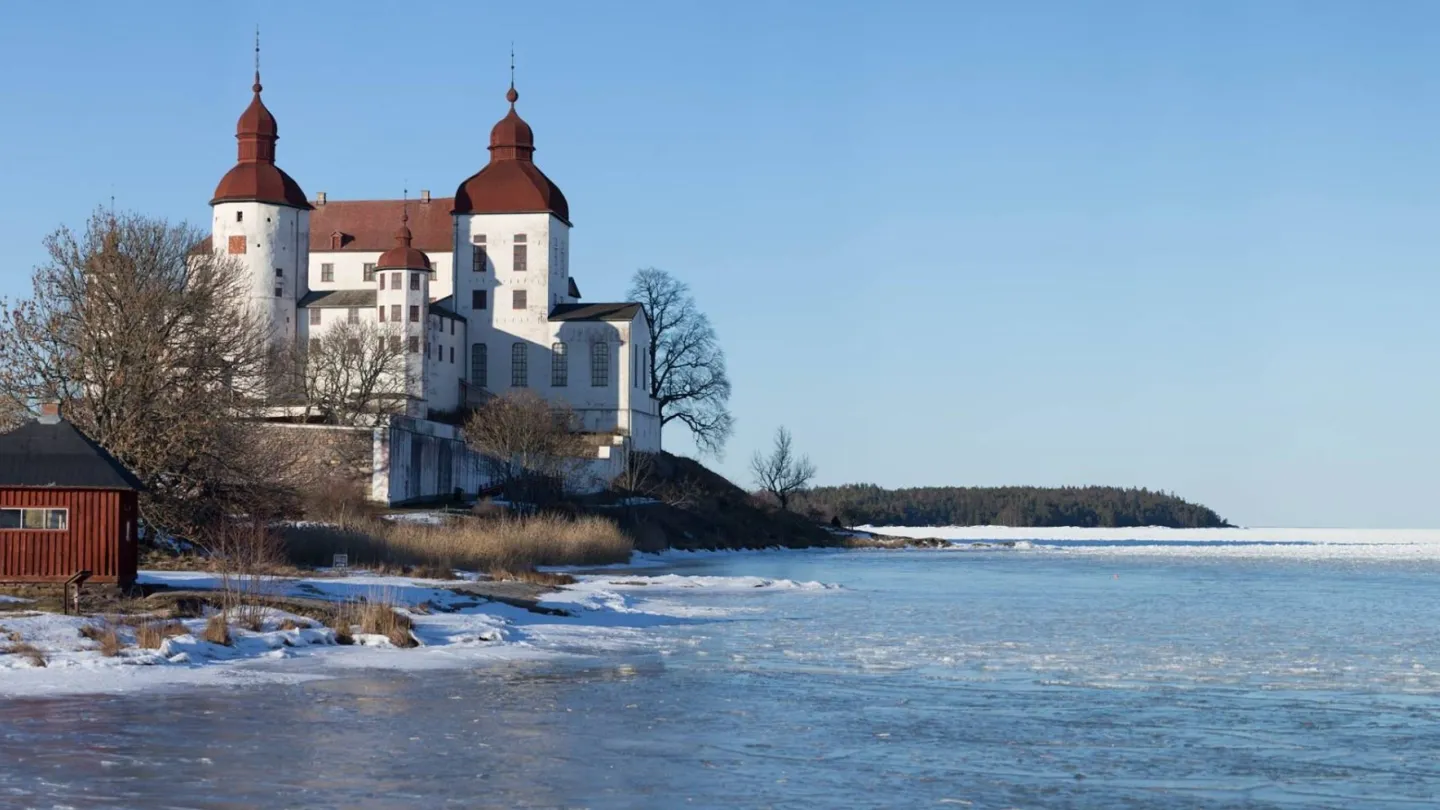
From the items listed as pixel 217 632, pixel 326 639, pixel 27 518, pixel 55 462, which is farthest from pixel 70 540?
pixel 326 639

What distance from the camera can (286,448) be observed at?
42562 mm

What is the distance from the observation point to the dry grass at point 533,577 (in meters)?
38.8

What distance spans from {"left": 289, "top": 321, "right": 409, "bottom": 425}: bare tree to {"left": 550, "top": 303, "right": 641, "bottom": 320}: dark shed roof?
10.8m

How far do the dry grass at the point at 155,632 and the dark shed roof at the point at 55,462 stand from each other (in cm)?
342

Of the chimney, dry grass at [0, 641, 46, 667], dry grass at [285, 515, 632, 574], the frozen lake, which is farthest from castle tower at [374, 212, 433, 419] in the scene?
dry grass at [0, 641, 46, 667]

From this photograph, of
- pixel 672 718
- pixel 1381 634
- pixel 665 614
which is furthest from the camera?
pixel 665 614

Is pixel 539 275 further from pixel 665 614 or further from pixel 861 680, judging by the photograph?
pixel 861 680

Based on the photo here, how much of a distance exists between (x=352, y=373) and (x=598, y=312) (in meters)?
15.6

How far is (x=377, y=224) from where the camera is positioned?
289 ft

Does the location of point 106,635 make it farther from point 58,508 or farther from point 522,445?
point 522,445

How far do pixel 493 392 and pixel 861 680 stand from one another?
6047cm

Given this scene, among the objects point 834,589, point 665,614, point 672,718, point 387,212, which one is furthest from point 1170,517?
point 672,718

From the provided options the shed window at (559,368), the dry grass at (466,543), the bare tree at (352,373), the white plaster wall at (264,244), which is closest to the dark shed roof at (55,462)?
the dry grass at (466,543)

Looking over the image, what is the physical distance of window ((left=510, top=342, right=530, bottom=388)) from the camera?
81.9 metres
